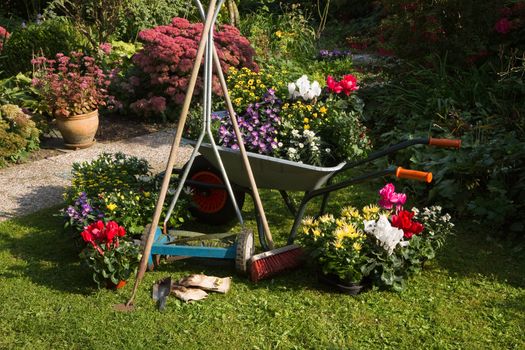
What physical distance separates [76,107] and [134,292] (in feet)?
9.37

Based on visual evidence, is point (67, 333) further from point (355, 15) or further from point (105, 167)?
point (355, 15)

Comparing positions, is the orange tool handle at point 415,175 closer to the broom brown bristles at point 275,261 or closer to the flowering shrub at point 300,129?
the flowering shrub at point 300,129

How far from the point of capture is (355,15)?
12664 millimetres

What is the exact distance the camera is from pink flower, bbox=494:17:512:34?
6117 millimetres

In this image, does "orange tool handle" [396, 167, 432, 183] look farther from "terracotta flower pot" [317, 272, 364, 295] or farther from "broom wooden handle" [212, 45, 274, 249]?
"broom wooden handle" [212, 45, 274, 249]

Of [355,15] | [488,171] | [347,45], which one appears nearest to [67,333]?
[488,171]

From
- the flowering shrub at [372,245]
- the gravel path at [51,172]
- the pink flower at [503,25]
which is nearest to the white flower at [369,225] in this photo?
the flowering shrub at [372,245]

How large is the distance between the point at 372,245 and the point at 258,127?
42.8 inches

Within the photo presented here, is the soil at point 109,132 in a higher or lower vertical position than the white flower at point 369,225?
lower

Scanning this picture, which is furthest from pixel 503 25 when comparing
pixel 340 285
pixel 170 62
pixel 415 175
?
pixel 340 285

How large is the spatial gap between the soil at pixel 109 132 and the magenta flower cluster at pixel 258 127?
2325mm

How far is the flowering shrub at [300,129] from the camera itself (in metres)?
3.93

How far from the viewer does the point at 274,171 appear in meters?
3.82

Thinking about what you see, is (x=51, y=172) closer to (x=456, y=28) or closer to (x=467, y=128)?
(x=467, y=128)
